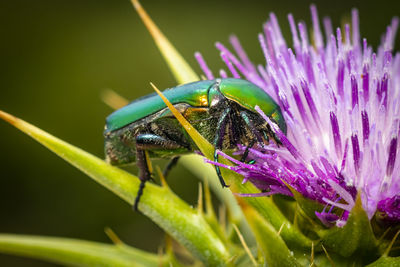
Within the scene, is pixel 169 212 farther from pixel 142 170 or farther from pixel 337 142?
pixel 337 142

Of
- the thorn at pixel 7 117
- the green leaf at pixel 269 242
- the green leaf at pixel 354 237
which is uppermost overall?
the thorn at pixel 7 117

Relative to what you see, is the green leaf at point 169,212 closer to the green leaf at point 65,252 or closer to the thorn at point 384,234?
the green leaf at point 65,252

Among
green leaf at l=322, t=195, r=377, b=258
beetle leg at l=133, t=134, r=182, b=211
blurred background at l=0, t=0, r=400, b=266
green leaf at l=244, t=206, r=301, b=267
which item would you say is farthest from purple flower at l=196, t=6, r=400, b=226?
blurred background at l=0, t=0, r=400, b=266

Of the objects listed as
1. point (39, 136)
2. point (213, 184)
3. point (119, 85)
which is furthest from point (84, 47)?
point (39, 136)

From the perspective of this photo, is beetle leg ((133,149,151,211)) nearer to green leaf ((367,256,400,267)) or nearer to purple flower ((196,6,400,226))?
purple flower ((196,6,400,226))

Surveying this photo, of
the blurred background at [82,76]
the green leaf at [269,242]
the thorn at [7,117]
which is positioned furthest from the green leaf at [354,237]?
the blurred background at [82,76]

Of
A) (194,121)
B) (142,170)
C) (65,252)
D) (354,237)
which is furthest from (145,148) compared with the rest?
(354,237)
